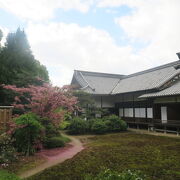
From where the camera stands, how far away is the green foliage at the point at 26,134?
334 inches

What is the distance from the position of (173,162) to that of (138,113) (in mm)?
13310

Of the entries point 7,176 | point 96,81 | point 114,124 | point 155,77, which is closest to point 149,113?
point 114,124

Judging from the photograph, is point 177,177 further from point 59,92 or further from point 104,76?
point 104,76

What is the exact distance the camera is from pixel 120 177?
3646 mm

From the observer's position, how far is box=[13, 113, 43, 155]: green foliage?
8484 millimetres

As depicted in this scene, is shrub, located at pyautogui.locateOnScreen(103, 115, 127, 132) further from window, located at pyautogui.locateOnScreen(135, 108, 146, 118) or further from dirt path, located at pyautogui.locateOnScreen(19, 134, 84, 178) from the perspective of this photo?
dirt path, located at pyautogui.locateOnScreen(19, 134, 84, 178)

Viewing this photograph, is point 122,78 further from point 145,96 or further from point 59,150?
point 59,150

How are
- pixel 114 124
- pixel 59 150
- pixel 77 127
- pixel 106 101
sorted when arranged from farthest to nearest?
pixel 106 101, pixel 114 124, pixel 77 127, pixel 59 150

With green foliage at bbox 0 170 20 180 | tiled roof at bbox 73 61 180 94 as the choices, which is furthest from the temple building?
green foliage at bbox 0 170 20 180

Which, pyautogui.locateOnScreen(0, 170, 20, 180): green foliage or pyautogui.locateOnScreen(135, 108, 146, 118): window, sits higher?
pyautogui.locateOnScreen(135, 108, 146, 118): window

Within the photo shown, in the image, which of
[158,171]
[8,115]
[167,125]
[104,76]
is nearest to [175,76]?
[167,125]

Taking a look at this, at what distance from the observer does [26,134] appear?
8.62 metres

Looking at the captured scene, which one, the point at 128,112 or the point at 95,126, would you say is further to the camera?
the point at 128,112

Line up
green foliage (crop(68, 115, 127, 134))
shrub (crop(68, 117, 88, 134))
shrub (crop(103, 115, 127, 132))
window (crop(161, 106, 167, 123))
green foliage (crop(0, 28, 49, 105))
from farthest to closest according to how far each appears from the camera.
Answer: shrub (crop(103, 115, 127, 132))
window (crop(161, 106, 167, 123))
green foliage (crop(68, 115, 127, 134))
shrub (crop(68, 117, 88, 134))
green foliage (crop(0, 28, 49, 105))
